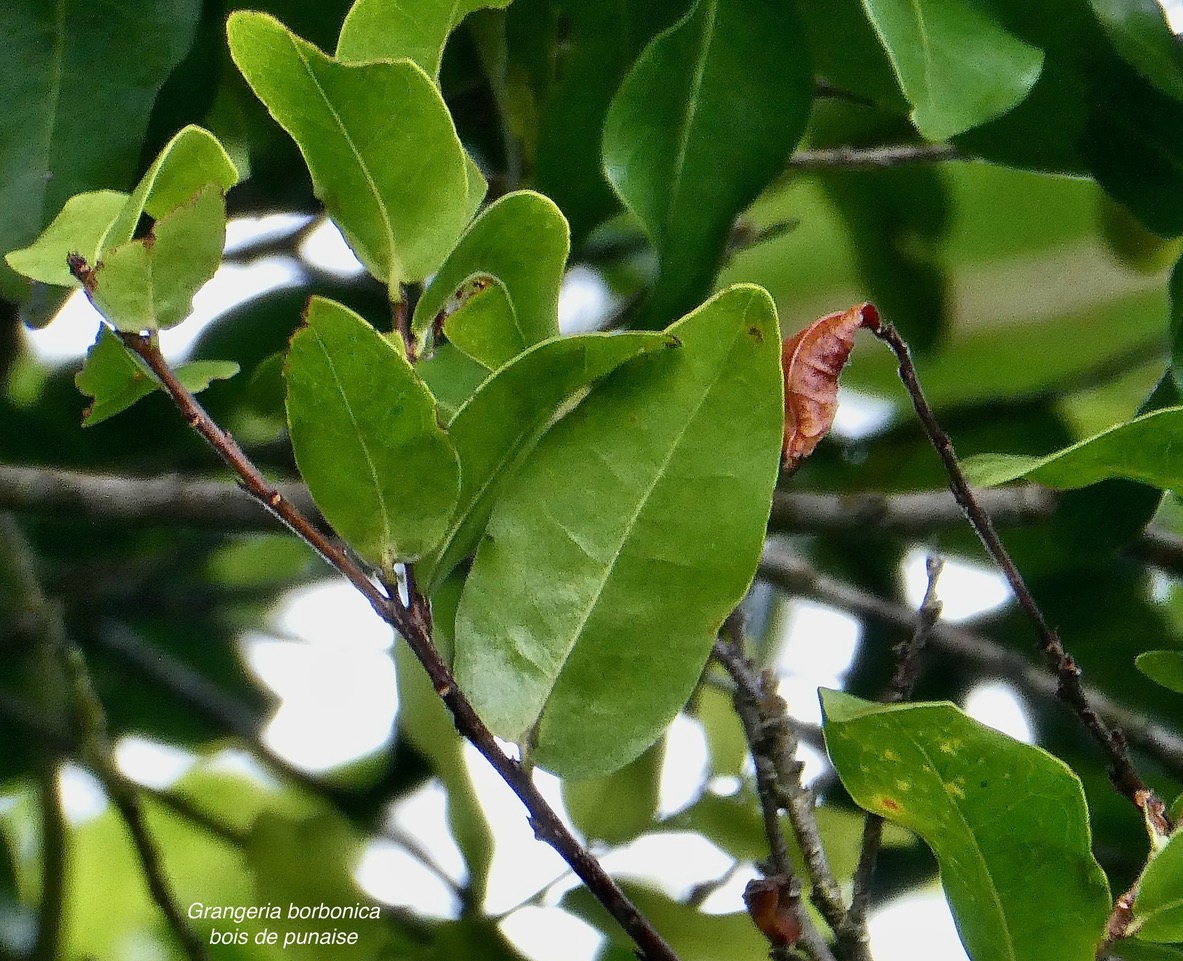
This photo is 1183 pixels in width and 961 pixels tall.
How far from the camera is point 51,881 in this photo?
2.61ft

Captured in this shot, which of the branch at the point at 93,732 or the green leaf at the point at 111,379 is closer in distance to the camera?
the green leaf at the point at 111,379

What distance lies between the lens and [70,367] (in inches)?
38.3

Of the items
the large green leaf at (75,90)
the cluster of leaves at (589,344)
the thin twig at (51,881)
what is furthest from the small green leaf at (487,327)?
the thin twig at (51,881)

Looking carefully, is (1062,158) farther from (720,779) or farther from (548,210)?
(720,779)

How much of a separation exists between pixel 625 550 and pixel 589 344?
62 millimetres

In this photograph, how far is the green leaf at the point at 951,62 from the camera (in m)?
0.40

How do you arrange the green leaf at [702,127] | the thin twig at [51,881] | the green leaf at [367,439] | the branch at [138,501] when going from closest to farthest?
the green leaf at [367,439], the green leaf at [702,127], the branch at [138,501], the thin twig at [51,881]

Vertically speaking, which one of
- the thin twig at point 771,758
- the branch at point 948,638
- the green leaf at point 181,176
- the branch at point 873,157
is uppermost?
the branch at point 873,157

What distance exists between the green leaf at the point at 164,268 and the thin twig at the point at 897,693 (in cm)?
27

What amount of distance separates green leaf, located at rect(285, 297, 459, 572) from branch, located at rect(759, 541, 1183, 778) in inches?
15.8

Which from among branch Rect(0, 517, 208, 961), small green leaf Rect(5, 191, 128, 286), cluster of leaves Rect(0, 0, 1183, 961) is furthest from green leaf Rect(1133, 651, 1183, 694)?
branch Rect(0, 517, 208, 961)

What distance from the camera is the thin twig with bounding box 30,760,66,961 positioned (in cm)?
78

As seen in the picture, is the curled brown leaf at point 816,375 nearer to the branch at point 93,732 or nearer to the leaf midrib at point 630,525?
the leaf midrib at point 630,525

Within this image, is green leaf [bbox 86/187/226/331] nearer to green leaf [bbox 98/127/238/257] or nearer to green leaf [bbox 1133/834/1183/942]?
green leaf [bbox 98/127/238/257]
